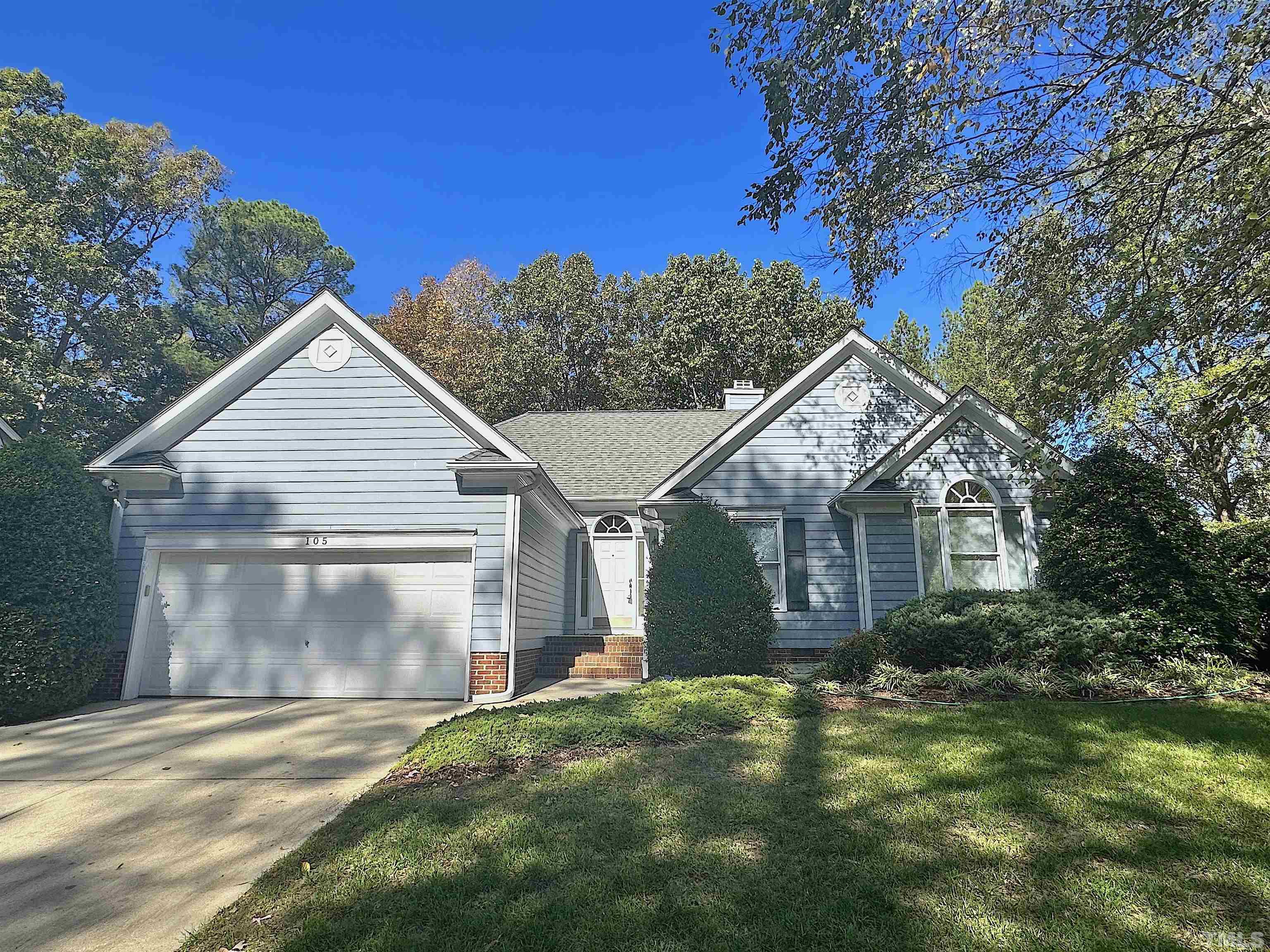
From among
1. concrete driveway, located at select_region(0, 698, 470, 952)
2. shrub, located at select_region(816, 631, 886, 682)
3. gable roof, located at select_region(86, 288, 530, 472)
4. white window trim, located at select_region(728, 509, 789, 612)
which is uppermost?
gable roof, located at select_region(86, 288, 530, 472)

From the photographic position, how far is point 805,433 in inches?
468

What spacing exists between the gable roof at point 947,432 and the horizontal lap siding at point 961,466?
107mm

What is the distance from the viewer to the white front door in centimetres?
1368

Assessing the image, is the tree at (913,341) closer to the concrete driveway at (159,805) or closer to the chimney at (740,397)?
the chimney at (740,397)

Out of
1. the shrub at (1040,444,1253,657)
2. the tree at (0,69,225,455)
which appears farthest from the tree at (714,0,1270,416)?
the tree at (0,69,225,455)

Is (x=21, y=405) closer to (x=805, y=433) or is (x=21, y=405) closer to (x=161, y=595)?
(x=161, y=595)

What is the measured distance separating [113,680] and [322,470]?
405cm

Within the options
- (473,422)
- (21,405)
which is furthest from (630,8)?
(21,405)

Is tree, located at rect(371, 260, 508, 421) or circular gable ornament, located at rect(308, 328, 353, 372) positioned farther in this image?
tree, located at rect(371, 260, 508, 421)

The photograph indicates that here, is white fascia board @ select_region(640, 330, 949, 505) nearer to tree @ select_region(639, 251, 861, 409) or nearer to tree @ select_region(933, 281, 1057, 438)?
tree @ select_region(933, 281, 1057, 438)

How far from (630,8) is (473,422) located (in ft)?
24.4

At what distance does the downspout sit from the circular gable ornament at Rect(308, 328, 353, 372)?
3609mm

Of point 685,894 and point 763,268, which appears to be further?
point 763,268

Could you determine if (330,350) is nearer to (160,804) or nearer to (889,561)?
(160,804)
